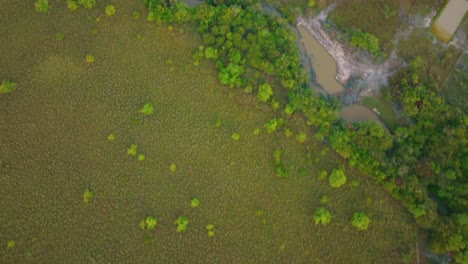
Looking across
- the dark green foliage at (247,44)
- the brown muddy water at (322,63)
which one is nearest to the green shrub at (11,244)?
the dark green foliage at (247,44)

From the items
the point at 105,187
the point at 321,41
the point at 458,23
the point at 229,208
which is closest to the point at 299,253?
the point at 229,208

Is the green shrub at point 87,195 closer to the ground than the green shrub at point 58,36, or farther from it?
closer to the ground

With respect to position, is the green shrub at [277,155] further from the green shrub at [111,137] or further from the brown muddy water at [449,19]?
the brown muddy water at [449,19]

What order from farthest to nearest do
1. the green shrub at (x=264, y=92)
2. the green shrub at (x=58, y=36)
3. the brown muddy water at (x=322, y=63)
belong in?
1. the brown muddy water at (x=322, y=63)
2. the green shrub at (x=58, y=36)
3. the green shrub at (x=264, y=92)

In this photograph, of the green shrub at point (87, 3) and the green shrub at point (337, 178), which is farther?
the green shrub at point (87, 3)

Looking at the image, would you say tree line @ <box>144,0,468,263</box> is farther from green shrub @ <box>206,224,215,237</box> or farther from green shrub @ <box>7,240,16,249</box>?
green shrub @ <box>7,240,16,249</box>

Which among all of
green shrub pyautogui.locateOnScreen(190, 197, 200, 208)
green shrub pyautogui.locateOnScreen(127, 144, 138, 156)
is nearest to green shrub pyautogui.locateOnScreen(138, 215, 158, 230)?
green shrub pyautogui.locateOnScreen(190, 197, 200, 208)
